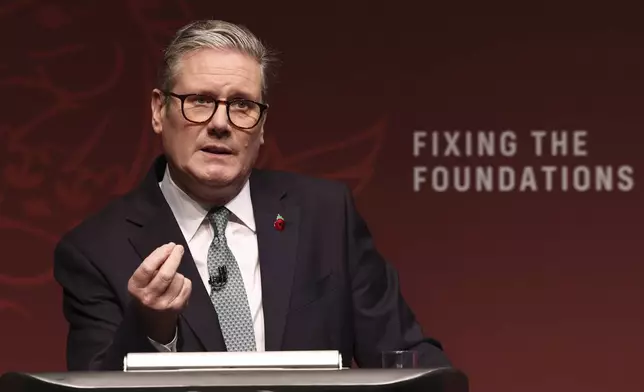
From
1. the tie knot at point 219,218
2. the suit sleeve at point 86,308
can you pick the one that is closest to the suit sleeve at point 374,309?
the tie knot at point 219,218

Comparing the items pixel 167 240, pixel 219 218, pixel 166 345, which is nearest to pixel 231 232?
pixel 219 218

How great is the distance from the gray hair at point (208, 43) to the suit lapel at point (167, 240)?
0.22m

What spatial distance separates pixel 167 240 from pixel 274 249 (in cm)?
21

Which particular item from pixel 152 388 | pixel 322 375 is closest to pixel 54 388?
pixel 152 388

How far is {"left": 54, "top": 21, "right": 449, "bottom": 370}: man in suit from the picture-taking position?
2.28 m

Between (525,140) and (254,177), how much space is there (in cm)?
117

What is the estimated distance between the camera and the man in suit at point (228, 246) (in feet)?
7.49

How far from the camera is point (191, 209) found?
243 cm

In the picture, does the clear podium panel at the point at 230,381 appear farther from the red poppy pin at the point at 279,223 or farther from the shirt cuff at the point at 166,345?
the red poppy pin at the point at 279,223

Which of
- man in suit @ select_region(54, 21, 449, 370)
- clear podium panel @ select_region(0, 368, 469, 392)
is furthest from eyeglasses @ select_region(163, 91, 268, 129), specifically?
clear podium panel @ select_region(0, 368, 469, 392)

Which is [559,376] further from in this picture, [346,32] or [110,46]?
[110,46]

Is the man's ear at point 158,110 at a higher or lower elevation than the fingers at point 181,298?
higher

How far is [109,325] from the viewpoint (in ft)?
7.36

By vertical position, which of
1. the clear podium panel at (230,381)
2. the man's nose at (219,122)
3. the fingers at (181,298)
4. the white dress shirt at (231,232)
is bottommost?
the clear podium panel at (230,381)
